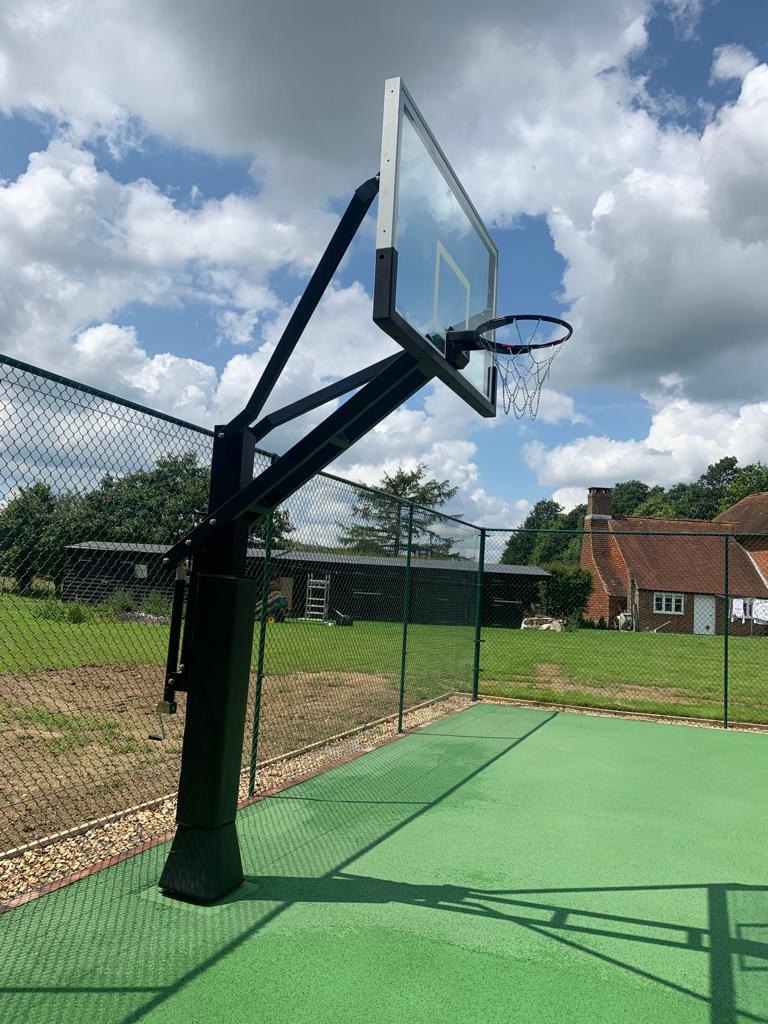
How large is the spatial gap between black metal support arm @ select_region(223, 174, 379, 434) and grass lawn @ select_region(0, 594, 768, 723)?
1.54 meters

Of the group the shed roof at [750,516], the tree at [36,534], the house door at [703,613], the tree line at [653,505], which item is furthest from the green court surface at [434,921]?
the tree line at [653,505]

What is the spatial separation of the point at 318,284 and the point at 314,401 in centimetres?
60

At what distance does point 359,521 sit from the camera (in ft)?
24.2

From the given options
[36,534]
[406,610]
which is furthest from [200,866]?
[406,610]

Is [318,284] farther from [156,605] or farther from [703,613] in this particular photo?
[703,613]

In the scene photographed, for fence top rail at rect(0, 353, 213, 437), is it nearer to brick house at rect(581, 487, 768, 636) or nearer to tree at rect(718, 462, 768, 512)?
brick house at rect(581, 487, 768, 636)

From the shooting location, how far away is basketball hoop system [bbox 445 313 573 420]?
4082 mm

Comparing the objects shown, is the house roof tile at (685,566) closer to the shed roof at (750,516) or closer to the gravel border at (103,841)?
the shed roof at (750,516)

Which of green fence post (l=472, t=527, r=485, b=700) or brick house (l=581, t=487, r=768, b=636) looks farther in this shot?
brick house (l=581, t=487, r=768, b=636)

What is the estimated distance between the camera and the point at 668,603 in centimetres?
3400

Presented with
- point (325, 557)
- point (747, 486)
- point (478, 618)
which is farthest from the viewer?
point (747, 486)

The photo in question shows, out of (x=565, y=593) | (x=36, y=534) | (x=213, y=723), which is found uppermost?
(x=565, y=593)

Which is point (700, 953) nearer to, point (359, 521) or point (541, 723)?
point (359, 521)

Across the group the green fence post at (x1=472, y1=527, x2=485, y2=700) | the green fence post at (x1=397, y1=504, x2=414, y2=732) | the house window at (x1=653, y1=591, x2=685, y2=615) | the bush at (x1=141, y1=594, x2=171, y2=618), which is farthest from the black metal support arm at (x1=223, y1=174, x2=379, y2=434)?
the house window at (x1=653, y1=591, x2=685, y2=615)
